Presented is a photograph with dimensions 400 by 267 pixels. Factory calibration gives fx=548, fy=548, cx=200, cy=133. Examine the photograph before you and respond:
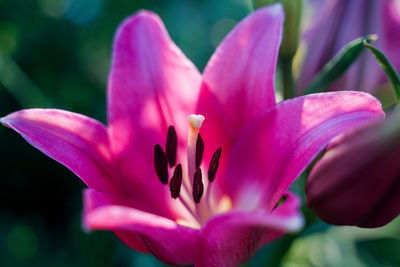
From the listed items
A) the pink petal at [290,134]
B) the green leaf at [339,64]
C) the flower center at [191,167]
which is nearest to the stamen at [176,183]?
the flower center at [191,167]

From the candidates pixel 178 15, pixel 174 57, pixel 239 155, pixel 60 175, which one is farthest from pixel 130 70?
pixel 178 15

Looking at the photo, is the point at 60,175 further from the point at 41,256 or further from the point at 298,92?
the point at 298,92

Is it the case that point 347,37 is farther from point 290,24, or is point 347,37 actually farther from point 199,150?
point 199,150

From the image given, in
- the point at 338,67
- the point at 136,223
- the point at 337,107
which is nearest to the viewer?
the point at 136,223

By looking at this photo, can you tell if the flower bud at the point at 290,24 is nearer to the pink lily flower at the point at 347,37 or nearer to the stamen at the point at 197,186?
the pink lily flower at the point at 347,37

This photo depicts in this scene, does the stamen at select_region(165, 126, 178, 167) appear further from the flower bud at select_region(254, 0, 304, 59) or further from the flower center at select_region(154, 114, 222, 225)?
the flower bud at select_region(254, 0, 304, 59)
